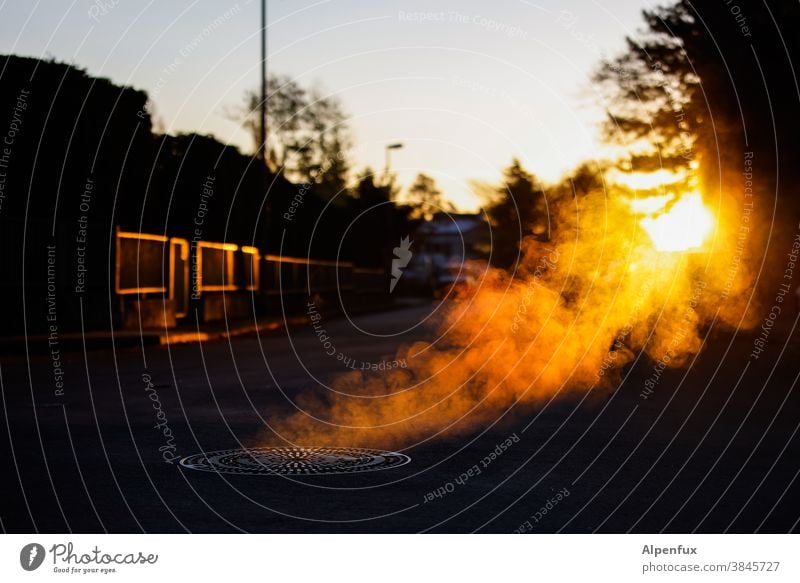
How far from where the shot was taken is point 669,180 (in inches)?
1049

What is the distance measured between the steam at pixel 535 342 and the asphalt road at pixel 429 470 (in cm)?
53

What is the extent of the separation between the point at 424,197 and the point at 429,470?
86.3 meters

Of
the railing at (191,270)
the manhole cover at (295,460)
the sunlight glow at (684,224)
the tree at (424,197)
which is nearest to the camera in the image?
the manhole cover at (295,460)

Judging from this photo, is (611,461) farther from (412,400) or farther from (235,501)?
(412,400)

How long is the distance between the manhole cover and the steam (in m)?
0.62

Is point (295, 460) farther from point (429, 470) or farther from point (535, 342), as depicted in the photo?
point (535, 342)

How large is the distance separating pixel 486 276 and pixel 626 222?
4.37m

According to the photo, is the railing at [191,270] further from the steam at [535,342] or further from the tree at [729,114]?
the steam at [535,342]

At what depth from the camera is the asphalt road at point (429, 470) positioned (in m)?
6.82

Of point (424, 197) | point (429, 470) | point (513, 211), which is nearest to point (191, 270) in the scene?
point (513, 211)

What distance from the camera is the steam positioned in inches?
465

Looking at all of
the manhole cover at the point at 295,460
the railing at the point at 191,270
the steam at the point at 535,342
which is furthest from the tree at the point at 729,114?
the manhole cover at the point at 295,460

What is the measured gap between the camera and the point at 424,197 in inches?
3716

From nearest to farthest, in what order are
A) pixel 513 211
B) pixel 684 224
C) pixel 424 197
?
pixel 684 224, pixel 513 211, pixel 424 197
